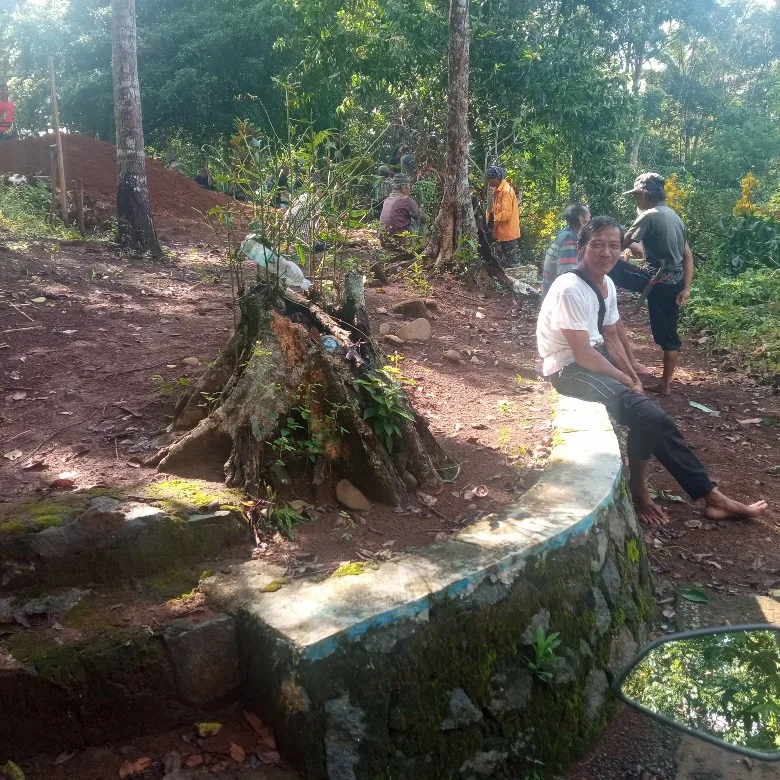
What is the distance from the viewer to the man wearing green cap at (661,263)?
685cm

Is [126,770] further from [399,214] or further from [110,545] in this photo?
[399,214]

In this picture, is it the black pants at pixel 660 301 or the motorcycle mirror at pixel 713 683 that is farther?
the black pants at pixel 660 301

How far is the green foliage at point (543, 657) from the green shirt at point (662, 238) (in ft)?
16.0

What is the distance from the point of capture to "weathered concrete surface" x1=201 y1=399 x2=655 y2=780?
231cm

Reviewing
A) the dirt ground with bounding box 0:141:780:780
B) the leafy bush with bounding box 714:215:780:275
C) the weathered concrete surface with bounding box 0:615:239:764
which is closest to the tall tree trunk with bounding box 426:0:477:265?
the dirt ground with bounding box 0:141:780:780

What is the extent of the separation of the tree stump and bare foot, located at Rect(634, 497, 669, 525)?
1.45m

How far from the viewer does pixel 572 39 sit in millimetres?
12258

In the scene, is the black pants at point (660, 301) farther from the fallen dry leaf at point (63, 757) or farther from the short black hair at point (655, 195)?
the fallen dry leaf at point (63, 757)

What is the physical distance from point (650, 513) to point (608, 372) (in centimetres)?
89

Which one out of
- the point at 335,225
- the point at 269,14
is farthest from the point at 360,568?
the point at 269,14

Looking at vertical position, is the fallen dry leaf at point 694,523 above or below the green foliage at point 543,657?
below

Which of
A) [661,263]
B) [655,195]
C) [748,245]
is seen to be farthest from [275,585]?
[748,245]

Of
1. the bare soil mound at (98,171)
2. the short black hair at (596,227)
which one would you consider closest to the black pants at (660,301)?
the short black hair at (596,227)

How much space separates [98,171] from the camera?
62.7ft
